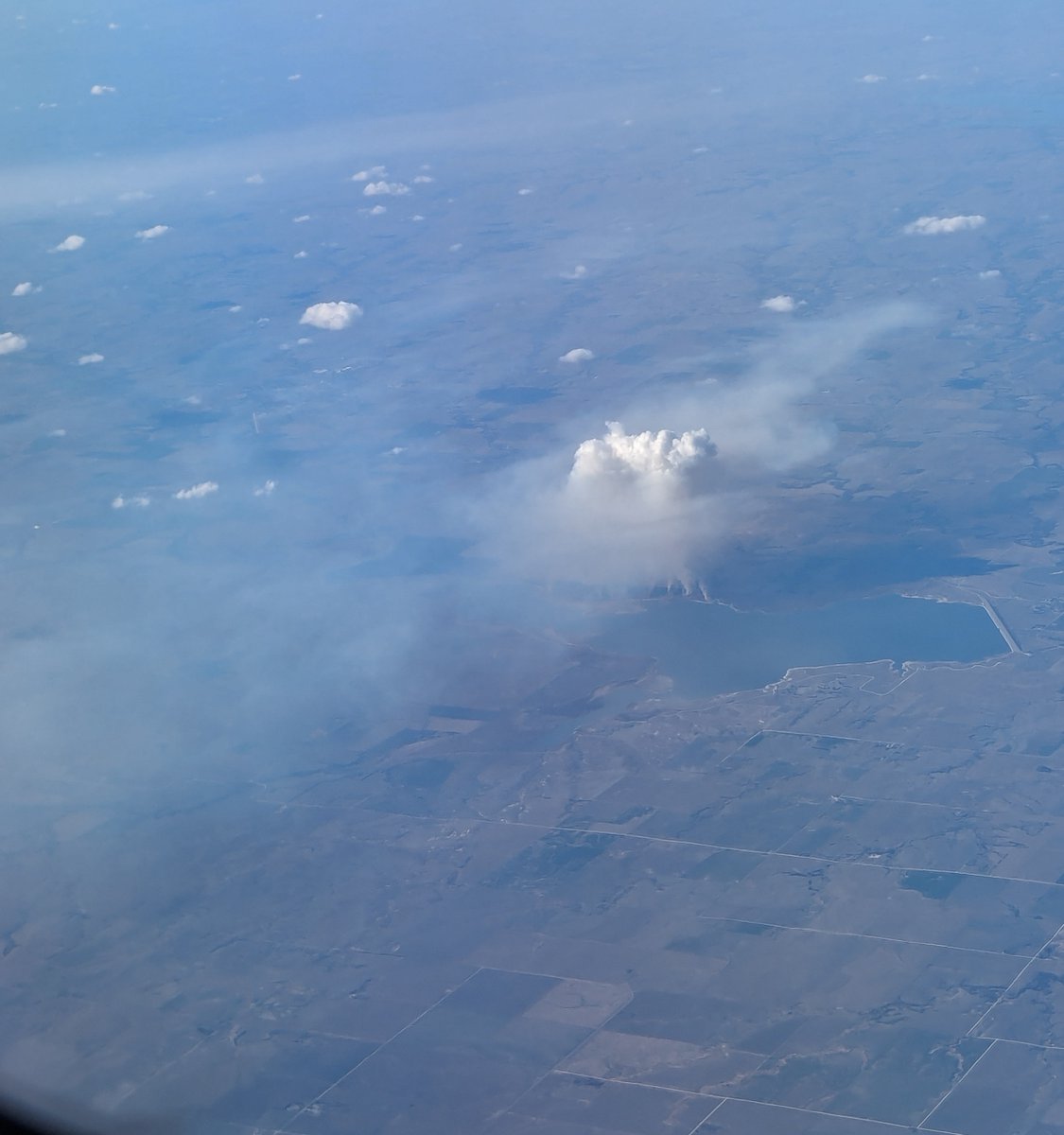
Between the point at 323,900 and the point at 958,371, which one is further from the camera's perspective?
the point at 958,371

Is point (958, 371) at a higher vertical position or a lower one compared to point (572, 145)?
lower

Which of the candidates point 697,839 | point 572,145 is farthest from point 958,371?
point 572,145

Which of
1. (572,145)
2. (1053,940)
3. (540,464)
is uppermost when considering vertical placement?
(572,145)

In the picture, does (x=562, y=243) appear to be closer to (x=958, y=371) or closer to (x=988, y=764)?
(x=958, y=371)
